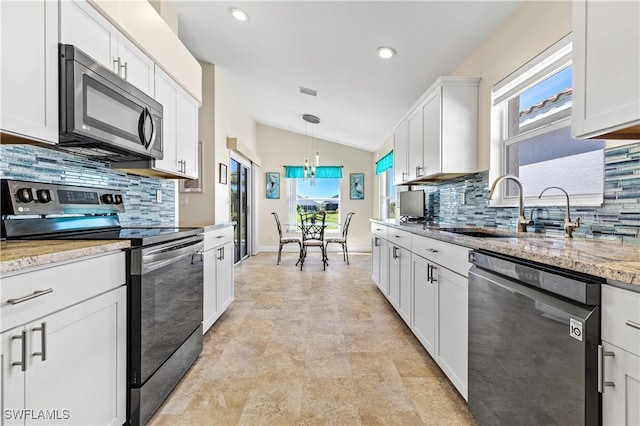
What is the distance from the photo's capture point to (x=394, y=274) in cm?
288

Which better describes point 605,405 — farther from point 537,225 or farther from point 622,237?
point 537,225

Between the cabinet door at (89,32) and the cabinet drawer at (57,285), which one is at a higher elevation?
the cabinet door at (89,32)

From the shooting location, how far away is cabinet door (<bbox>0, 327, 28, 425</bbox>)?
2.69ft

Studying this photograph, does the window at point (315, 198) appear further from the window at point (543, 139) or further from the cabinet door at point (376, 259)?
the window at point (543, 139)

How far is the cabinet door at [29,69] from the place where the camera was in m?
1.04

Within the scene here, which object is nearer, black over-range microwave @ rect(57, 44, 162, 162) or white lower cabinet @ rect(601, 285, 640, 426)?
white lower cabinet @ rect(601, 285, 640, 426)

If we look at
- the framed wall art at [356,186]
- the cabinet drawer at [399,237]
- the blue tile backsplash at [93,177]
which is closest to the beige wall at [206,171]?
the blue tile backsplash at [93,177]

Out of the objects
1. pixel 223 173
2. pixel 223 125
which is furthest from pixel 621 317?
pixel 223 125

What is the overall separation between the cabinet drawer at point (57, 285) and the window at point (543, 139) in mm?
2272

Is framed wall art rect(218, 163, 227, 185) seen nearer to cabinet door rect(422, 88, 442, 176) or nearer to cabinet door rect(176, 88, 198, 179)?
cabinet door rect(176, 88, 198, 179)

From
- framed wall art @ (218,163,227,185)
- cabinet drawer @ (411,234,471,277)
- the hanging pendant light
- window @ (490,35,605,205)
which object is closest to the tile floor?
cabinet drawer @ (411,234,471,277)

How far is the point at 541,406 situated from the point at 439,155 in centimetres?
205

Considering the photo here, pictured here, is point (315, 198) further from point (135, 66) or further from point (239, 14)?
point (135, 66)

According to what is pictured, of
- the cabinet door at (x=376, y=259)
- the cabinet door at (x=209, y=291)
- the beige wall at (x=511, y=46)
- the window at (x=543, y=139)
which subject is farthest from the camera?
the cabinet door at (x=376, y=259)
